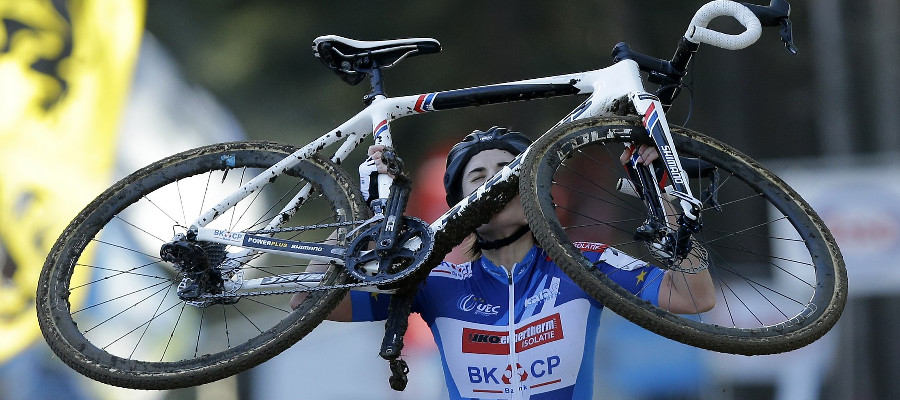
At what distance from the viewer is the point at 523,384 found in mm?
3365

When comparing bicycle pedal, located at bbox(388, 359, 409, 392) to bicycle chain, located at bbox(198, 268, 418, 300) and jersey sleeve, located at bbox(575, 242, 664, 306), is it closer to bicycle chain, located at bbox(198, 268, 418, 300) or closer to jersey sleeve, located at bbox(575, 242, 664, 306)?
bicycle chain, located at bbox(198, 268, 418, 300)

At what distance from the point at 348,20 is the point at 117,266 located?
247 cm

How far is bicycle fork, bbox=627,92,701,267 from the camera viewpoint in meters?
3.14

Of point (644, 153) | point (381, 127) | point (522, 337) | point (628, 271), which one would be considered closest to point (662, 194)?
point (644, 153)

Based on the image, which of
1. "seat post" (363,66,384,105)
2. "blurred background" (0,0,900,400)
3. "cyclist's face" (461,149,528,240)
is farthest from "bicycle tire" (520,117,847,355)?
"blurred background" (0,0,900,400)

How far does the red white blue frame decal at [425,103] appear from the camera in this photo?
11.5 ft

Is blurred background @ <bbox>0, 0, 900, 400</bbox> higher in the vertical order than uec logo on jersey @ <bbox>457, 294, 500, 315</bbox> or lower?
higher

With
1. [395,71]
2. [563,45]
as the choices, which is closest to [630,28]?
[563,45]

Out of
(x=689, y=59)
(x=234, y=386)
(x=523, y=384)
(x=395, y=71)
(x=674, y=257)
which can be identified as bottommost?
(x=523, y=384)

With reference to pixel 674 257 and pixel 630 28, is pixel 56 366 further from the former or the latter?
pixel 674 257

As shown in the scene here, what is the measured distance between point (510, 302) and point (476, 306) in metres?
0.11

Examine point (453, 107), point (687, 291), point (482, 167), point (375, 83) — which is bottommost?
point (687, 291)

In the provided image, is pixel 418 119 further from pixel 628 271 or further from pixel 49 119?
pixel 628 271

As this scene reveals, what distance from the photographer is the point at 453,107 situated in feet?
11.4
